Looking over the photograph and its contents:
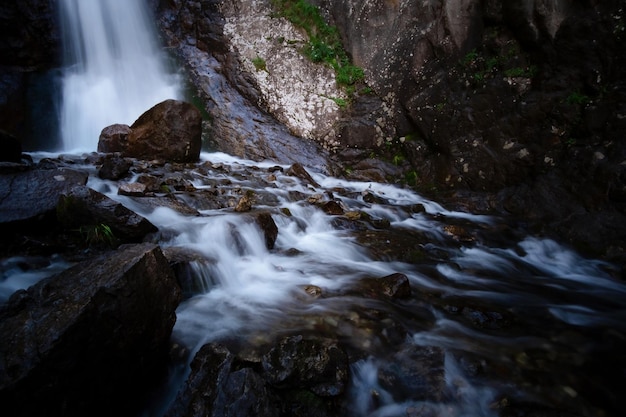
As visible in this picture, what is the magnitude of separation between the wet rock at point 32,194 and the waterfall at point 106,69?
626 cm

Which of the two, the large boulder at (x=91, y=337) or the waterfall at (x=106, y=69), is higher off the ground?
the waterfall at (x=106, y=69)

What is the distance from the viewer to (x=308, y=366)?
7.47ft

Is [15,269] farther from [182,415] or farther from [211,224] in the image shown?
[182,415]

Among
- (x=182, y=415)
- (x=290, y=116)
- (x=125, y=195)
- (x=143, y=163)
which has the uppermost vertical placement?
(x=290, y=116)

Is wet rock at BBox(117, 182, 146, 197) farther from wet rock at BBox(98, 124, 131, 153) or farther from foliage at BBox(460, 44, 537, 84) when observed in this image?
foliage at BBox(460, 44, 537, 84)

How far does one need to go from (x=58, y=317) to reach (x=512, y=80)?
916 centimetres

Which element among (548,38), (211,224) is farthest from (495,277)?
(548,38)

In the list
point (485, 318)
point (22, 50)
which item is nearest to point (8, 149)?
point (485, 318)

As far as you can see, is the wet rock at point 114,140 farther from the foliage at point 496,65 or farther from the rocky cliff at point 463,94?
the foliage at point 496,65

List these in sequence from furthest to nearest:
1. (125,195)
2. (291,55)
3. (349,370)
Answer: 1. (291,55)
2. (125,195)
3. (349,370)

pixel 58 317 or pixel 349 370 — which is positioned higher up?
pixel 58 317

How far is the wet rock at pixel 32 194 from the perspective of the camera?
12.0 ft

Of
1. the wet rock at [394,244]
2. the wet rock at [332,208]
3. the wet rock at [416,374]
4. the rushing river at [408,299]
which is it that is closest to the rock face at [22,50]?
the rushing river at [408,299]

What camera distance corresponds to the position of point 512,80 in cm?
788
